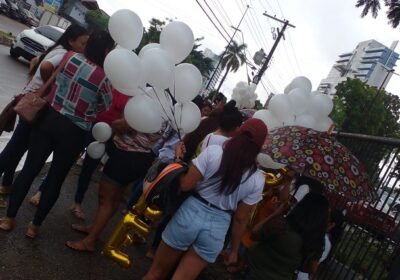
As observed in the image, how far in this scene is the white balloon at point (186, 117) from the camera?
341 cm

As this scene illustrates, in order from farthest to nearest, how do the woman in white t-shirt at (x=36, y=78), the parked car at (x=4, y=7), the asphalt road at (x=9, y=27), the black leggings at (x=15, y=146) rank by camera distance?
the parked car at (x=4, y=7) → the asphalt road at (x=9, y=27) → the black leggings at (x=15, y=146) → the woman in white t-shirt at (x=36, y=78)

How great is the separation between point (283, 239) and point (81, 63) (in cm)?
201

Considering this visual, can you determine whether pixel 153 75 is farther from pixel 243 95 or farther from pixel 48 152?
pixel 243 95

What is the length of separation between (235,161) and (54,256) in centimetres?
173

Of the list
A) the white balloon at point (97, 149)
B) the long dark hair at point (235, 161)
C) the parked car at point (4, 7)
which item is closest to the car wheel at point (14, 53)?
the white balloon at point (97, 149)

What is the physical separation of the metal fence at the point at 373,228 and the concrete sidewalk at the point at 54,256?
59.9 inches

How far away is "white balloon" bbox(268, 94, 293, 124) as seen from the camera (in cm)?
389

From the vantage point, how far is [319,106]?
13.3ft

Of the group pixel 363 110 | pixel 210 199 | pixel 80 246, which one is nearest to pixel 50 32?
pixel 80 246

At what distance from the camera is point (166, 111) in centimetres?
340

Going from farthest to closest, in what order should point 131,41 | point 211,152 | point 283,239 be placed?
point 131,41 < point 283,239 < point 211,152

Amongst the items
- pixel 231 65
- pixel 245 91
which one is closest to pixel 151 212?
pixel 245 91

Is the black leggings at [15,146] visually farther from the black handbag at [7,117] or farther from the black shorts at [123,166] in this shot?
the black shorts at [123,166]

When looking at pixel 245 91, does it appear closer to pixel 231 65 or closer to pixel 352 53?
pixel 231 65
